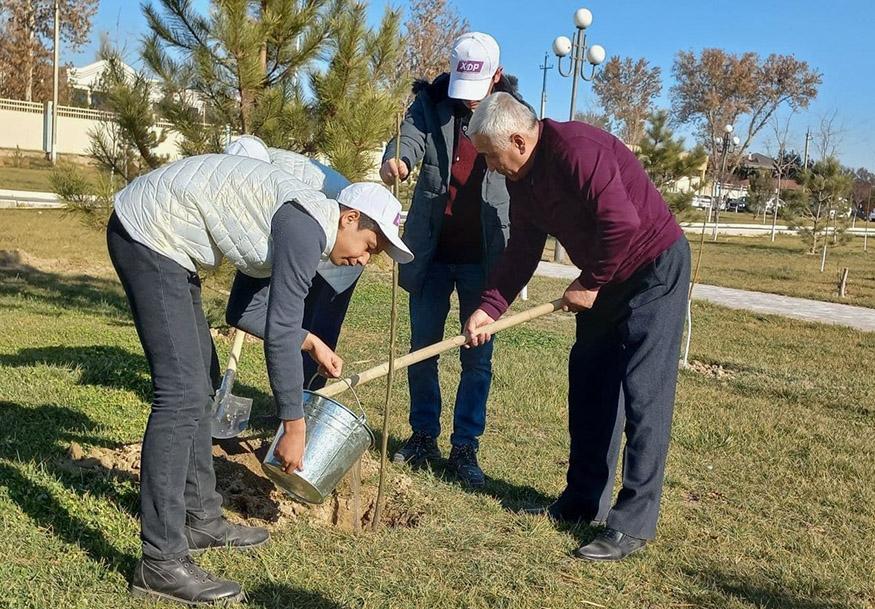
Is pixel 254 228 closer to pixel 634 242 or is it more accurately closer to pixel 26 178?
pixel 634 242

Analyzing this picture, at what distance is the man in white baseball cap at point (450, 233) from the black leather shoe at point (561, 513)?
1.21 ft

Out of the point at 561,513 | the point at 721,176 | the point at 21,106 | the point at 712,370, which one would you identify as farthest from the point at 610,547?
the point at 21,106

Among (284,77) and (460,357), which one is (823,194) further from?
(460,357)

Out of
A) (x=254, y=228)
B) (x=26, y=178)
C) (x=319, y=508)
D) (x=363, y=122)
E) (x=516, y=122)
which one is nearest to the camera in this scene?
(x=254, y=228)

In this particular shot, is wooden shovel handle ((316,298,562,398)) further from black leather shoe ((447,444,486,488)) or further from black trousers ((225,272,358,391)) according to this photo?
black leather shoe ((447,444,486,488))

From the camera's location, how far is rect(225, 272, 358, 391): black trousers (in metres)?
3.02

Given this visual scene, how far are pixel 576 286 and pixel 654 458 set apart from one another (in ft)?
2.33

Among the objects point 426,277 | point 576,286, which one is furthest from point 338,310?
point 576,286

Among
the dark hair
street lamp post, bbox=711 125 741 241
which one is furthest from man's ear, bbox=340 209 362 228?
street lamp post, bbox=711 125 741 241

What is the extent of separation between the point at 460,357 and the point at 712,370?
12.0ft

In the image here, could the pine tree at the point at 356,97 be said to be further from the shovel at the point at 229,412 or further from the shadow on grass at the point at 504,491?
the shadow on grass at the point at 504,491

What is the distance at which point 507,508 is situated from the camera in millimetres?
3566

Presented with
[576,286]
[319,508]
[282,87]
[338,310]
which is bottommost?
[319,508]

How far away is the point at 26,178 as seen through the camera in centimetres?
2581
